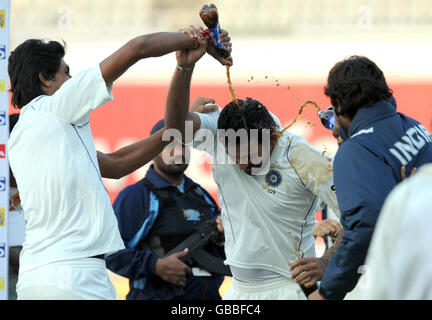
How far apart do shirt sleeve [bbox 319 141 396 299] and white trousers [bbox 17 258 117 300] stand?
1.03 m

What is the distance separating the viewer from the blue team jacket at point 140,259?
17.2 feet

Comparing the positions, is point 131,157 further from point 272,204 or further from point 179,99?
point 272,204

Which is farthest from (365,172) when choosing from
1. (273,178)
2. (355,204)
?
(273,178)

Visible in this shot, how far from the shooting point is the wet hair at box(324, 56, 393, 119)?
3316 millimetres

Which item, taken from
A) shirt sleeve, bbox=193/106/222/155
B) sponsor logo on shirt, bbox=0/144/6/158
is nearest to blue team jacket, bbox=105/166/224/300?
sponsor logo on shirt, bbox=0/144/6/158

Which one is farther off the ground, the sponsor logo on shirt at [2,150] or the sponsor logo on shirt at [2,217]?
the sponsor logo on shirt at [2,150]

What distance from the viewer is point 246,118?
3.94 metres

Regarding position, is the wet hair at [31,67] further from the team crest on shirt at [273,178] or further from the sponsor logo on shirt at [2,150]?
the team crest on shirt at [273,178]

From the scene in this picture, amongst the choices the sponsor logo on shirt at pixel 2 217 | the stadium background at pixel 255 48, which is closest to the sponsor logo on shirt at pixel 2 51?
the sponsor logo on shirt at pixel 2 217

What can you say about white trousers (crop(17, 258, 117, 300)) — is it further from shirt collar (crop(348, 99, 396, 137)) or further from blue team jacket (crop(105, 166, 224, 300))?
blue team jacket (crop(105, 166, 224, 300))

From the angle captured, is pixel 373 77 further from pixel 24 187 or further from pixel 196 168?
pixel 196 168

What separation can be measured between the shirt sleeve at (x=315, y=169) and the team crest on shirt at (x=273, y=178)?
0.10 metres

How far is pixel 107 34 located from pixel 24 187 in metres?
10.6

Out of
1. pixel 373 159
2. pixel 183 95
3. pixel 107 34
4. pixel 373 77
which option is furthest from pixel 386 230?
pixel 107 34
